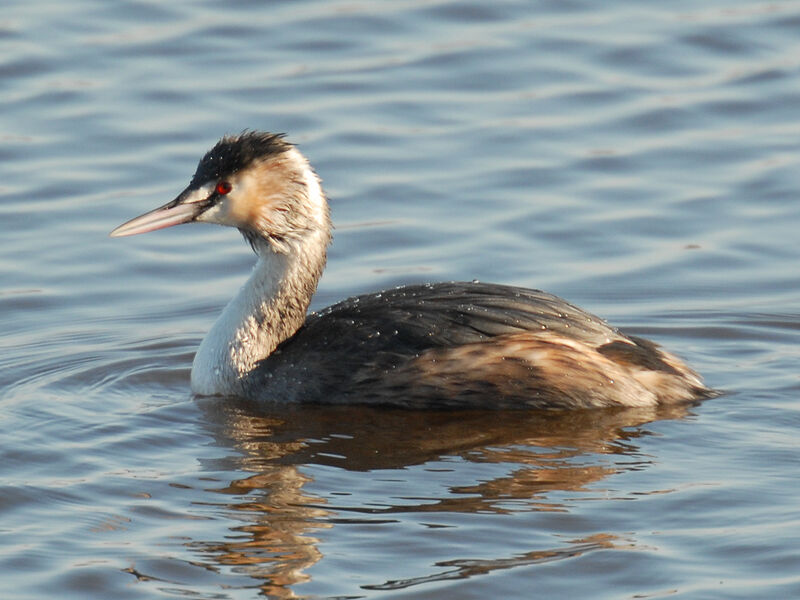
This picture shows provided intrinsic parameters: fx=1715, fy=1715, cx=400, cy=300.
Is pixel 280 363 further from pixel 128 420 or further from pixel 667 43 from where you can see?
pixel 667 43

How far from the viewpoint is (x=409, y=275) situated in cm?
1050

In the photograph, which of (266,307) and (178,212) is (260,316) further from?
(178,212)

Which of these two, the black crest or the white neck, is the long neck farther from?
the black crest

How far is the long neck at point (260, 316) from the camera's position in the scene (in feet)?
29.0

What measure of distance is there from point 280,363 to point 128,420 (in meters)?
0.83

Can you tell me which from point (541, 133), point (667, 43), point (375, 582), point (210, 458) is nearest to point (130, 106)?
point (541, 133)

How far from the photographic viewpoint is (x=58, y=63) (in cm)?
1380

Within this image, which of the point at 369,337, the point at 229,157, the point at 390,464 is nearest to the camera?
the point at 390,464

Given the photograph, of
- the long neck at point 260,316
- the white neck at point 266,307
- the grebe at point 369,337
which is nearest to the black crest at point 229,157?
the grebe at point 369,337

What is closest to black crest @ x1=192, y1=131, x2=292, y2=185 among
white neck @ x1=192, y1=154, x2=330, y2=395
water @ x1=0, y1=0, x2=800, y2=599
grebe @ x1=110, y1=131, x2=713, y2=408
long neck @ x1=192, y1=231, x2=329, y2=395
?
grebe @ x1=110, y1=131, x2=713, y2=408

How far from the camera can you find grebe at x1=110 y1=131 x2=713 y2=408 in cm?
832

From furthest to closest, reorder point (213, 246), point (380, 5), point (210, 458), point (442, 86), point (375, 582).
A: point (380, 5) < point (442, 86) < point (213, 246) < point (210, 458) < point (375, 582)

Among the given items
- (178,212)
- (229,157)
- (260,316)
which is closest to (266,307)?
(260,316)

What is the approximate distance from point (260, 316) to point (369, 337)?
76cm
